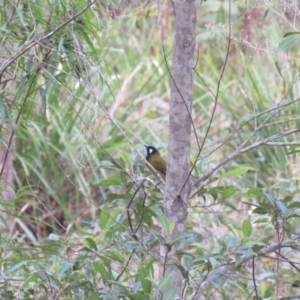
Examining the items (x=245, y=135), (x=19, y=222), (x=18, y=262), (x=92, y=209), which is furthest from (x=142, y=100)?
(x=18, y=262)

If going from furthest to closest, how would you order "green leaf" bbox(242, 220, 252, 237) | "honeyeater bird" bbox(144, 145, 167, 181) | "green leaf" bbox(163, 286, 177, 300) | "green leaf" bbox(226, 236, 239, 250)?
1. "honeyeater bird" bbox(144, 145, 167, 181)
2. "green leaf" bbox(242, 220, 252, 237)
3. "green leaf" bbox(226, 236, 239, 250)
4. "green leaf" bbox(163, 286, 177, 300)

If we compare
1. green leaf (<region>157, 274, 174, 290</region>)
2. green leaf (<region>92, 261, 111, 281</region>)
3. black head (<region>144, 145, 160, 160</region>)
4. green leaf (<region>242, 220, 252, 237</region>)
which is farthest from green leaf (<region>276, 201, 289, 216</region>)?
black head (<region>144, 145, 160, 160</region>)

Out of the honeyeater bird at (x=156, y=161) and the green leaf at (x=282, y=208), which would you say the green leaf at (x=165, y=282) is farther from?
the honeyeater bird at (x=156, y=161)

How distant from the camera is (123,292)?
218 centimetres

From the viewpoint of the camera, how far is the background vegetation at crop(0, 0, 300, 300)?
2.35 metres

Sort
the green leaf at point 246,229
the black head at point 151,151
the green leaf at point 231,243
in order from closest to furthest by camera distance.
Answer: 1. the green leaf at point 231,243
2. the green leaf at point 246,229
3. the black head at point 151,151

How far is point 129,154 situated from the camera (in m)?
5.33

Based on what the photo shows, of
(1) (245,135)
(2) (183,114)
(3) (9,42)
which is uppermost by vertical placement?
(3) (9,42)

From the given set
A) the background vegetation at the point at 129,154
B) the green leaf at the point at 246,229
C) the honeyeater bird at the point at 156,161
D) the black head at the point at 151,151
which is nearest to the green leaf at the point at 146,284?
the background vegetation at the point at 129,154

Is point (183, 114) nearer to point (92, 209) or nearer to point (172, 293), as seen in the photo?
point (172, 293)

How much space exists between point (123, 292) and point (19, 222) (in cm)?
289

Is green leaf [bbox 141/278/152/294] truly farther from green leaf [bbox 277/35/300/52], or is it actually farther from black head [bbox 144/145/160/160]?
black head [bbox 144/145/160/160]

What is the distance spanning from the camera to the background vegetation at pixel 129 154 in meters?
2.35

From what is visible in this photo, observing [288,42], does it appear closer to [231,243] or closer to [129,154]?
[231,243]
